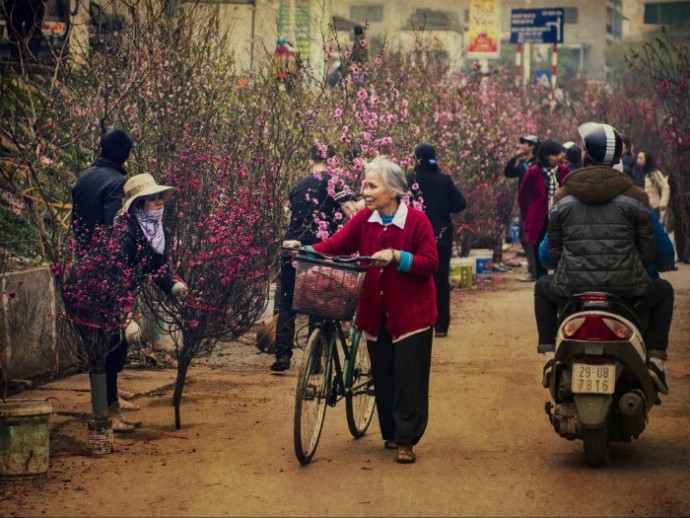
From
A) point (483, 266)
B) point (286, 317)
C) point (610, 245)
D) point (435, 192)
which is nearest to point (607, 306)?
point (610, 245)

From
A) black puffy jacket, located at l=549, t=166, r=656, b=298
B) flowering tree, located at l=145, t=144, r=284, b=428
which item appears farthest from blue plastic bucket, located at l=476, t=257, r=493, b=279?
black puffy jacket, located at l=549, t=166, r=656, b=298

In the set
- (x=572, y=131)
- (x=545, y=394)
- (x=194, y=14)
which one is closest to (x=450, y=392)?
(x=545, y=394)

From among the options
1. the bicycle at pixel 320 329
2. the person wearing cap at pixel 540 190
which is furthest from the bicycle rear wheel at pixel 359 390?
the person wearing cap at pixel 540 190

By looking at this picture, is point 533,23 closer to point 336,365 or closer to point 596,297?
point 336,365

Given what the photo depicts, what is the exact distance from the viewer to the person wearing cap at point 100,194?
9070 millimetres

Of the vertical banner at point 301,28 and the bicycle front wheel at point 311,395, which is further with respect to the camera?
the vertical banner at point 301,28

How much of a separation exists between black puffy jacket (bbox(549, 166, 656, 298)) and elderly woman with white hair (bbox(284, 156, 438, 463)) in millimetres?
788

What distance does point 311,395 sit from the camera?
324 inches

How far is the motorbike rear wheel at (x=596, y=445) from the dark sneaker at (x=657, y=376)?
0.42 metres

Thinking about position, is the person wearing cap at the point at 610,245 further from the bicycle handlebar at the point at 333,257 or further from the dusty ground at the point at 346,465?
the bicycle handlebar at the point at 333,257

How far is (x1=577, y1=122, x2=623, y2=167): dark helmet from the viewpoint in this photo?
334 inches

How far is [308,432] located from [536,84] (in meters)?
47.2

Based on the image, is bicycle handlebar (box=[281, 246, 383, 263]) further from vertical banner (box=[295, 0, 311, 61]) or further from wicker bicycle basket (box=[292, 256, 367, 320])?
vertical banner (box=[295, 0, 311, 61])

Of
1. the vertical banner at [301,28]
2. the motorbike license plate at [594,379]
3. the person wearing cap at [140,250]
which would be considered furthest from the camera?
the vertical banner at [301,28]
